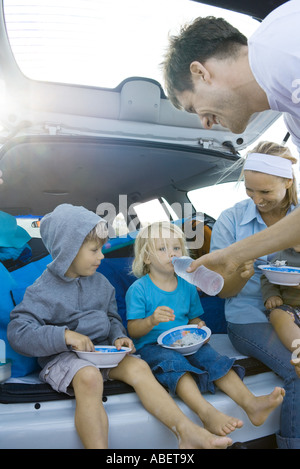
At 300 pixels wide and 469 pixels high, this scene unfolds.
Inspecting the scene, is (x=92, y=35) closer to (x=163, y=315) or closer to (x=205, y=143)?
(x=205, y=143)

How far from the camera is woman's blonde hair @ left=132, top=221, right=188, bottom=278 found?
1.64 metres

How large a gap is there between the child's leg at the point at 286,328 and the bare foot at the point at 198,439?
43 cm

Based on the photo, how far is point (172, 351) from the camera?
4.46ft

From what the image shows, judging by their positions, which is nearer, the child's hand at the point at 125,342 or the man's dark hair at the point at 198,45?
the man's dark hair at the point at 198,45

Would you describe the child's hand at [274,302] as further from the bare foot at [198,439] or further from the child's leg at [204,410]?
the bare foot at [198,439]

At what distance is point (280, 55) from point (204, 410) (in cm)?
93

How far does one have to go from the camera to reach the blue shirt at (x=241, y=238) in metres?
1.55

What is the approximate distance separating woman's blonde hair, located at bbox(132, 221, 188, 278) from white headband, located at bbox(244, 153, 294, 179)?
0.38 m

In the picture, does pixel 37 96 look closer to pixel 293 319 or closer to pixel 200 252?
pixel 200 252

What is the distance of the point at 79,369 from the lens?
118 centimetres

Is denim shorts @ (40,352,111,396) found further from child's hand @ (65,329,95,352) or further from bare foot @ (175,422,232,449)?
bare foot @ (175,422,232,449)

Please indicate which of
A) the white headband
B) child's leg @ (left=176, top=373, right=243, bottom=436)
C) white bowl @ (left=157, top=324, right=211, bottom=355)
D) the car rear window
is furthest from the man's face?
child's leg @ (left=176, top=373, right=243, bottom=436)
